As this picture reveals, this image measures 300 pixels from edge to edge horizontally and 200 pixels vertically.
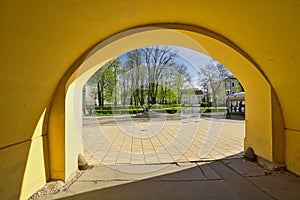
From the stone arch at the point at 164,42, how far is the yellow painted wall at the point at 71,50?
26 mm

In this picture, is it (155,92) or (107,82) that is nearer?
(107,82)

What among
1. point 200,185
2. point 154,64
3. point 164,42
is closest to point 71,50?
point 164,42

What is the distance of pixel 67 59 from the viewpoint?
3139 mm

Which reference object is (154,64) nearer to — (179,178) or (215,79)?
(215,79)

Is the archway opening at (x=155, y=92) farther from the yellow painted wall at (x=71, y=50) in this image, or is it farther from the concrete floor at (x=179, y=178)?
the yellow painted wall at (x=71, y=50)

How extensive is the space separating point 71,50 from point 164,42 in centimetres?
201

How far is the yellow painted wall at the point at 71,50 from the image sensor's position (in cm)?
209

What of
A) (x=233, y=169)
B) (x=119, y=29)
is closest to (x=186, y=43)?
(x=119, y=29)

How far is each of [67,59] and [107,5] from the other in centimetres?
110

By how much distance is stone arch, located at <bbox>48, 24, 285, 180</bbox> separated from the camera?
3275mm

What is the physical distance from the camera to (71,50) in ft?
10.0

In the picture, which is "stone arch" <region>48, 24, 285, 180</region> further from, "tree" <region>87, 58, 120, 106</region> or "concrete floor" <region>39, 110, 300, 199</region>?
"tree" <region>87, 58, 120, 106</region>

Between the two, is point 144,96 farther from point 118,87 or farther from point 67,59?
point 67,59

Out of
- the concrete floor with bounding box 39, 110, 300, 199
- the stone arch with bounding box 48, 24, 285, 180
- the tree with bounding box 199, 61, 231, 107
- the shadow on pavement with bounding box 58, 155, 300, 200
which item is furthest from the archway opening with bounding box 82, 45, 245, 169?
the shadow on pavement with bounding box 58, 155, 300, 200
